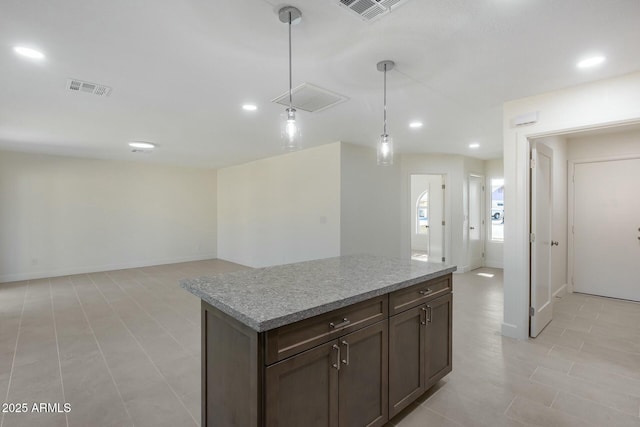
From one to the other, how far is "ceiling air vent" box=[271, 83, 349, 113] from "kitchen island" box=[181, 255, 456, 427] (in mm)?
1657

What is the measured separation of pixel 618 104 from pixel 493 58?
4.34ft

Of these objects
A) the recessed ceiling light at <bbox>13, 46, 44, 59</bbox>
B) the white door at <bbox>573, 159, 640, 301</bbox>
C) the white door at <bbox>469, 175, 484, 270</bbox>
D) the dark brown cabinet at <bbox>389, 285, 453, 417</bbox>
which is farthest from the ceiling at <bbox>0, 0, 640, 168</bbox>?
the white door at <bbox>469, 175, 484, 270</bbox>

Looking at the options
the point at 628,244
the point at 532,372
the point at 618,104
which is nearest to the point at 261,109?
the point at 618,104

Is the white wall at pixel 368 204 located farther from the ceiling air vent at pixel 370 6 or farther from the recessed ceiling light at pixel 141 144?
the ceiling air vent at pixel 370 6

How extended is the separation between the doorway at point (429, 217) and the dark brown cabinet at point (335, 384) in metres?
4.81

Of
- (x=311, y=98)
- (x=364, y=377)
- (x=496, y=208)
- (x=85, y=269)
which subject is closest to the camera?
(x=364, y=377)

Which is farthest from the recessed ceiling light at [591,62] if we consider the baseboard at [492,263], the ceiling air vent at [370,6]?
the baseboard at [492,263]

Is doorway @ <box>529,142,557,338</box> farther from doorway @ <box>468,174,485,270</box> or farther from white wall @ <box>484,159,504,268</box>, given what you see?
white wall @ <box>484,159,504,268</box>

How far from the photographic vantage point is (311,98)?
3070 mm

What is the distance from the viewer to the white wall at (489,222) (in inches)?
273

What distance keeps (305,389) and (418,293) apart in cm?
103

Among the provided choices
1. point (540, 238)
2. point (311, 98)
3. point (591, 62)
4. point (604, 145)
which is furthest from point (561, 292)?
point (311, 98)

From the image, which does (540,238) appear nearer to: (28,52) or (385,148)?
(385,148)

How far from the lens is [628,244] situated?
446 centimetres
